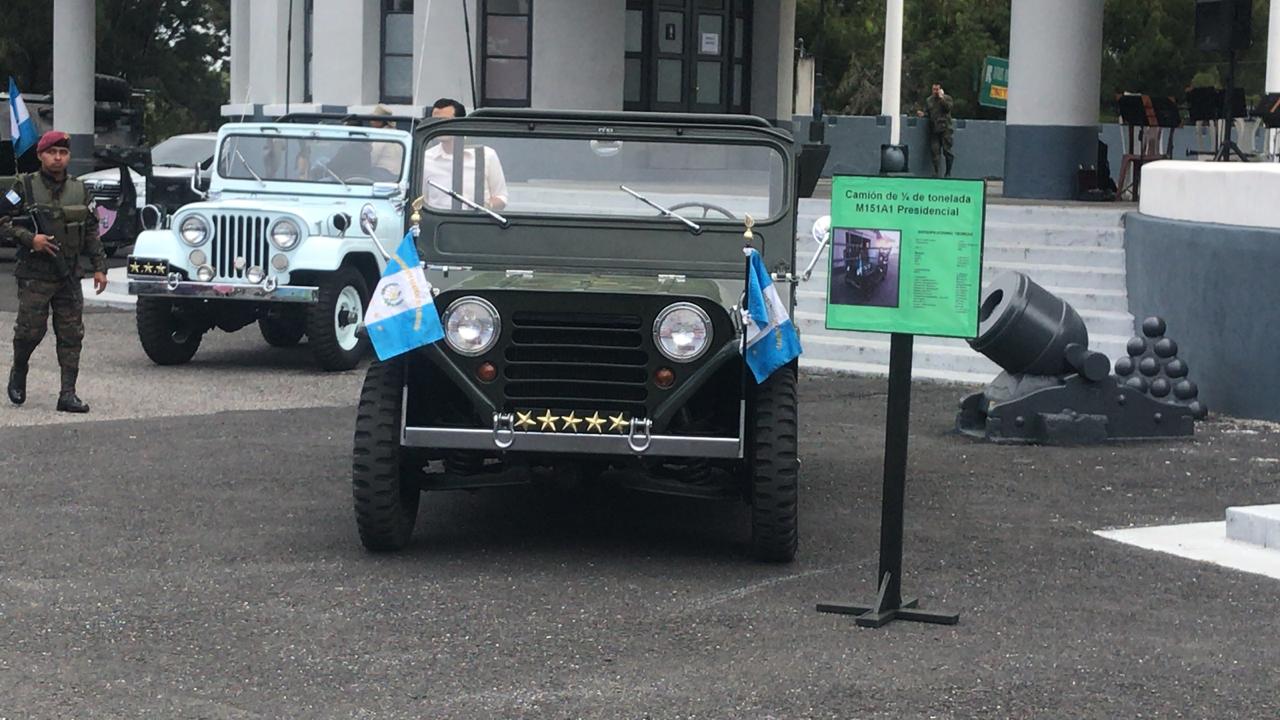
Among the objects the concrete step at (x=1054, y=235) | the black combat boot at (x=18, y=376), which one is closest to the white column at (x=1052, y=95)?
the concrete step at (x=1054, y=235)

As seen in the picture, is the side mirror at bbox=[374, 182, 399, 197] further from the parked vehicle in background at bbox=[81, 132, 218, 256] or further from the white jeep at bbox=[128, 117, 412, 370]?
the parked vehicle in background at bbox=[81, 132, 218, 256]

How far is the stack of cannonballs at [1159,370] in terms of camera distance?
1134cm

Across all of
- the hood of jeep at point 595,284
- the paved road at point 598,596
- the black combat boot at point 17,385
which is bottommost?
the paved road at point 598,596

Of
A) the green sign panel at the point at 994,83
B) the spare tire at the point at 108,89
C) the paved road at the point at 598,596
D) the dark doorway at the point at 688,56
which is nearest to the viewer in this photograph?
the paved road at the point at 598,596

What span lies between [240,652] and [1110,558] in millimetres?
3621

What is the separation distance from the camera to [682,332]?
23.7 feet

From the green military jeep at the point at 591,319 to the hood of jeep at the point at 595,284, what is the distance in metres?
0.01

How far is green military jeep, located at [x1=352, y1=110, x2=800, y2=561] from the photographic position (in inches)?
285

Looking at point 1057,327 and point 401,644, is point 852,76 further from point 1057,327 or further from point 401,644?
point 401,644

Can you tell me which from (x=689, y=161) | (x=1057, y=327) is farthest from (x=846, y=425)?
(x=689, y=161)

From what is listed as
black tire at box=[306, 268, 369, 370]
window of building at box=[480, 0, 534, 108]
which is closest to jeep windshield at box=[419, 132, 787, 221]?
black tire at box=[306, 268, 369, 370]

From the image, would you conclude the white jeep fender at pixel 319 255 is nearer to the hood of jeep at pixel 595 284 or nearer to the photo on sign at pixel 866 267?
the hood of jeep at pixel 595 284

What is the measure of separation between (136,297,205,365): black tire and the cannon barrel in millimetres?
6197

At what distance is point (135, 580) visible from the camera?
278 inches
